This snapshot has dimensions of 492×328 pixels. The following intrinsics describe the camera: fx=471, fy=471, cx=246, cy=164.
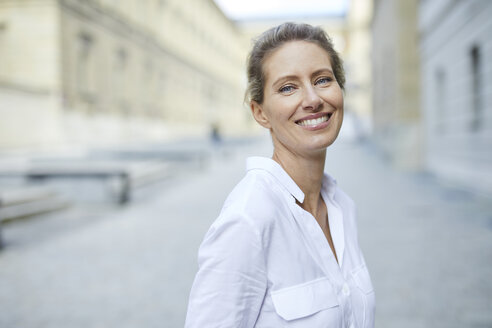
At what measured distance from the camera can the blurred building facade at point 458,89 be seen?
406 inches

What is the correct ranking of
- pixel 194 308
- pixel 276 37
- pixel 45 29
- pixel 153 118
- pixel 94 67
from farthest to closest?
pixel 153 118, pixel 94 67, pixel 45 29, pixel 276 37, pixel 194 308

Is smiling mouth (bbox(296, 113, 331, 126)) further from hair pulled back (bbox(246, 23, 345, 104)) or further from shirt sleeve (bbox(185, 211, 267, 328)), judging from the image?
shirt sleeve (bbox(185, 211, 267, 328))

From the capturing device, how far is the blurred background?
14.8 feet

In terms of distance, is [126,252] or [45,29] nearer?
[126,252]

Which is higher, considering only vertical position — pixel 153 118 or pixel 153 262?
Answer: pixel 153 118

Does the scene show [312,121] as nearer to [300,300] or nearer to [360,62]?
[300,300]

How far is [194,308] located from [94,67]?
2795 centimetres

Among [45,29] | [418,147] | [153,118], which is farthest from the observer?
[153,118]

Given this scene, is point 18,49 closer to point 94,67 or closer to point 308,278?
point 94,67

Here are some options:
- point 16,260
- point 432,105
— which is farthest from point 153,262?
point 432,105

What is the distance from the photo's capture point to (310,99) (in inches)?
53.7

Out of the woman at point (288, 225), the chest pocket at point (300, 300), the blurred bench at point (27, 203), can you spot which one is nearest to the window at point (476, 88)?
the blurred bench at point (27, 203)

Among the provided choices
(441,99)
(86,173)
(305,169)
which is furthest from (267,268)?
(441,99)

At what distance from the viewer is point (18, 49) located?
913 inches
